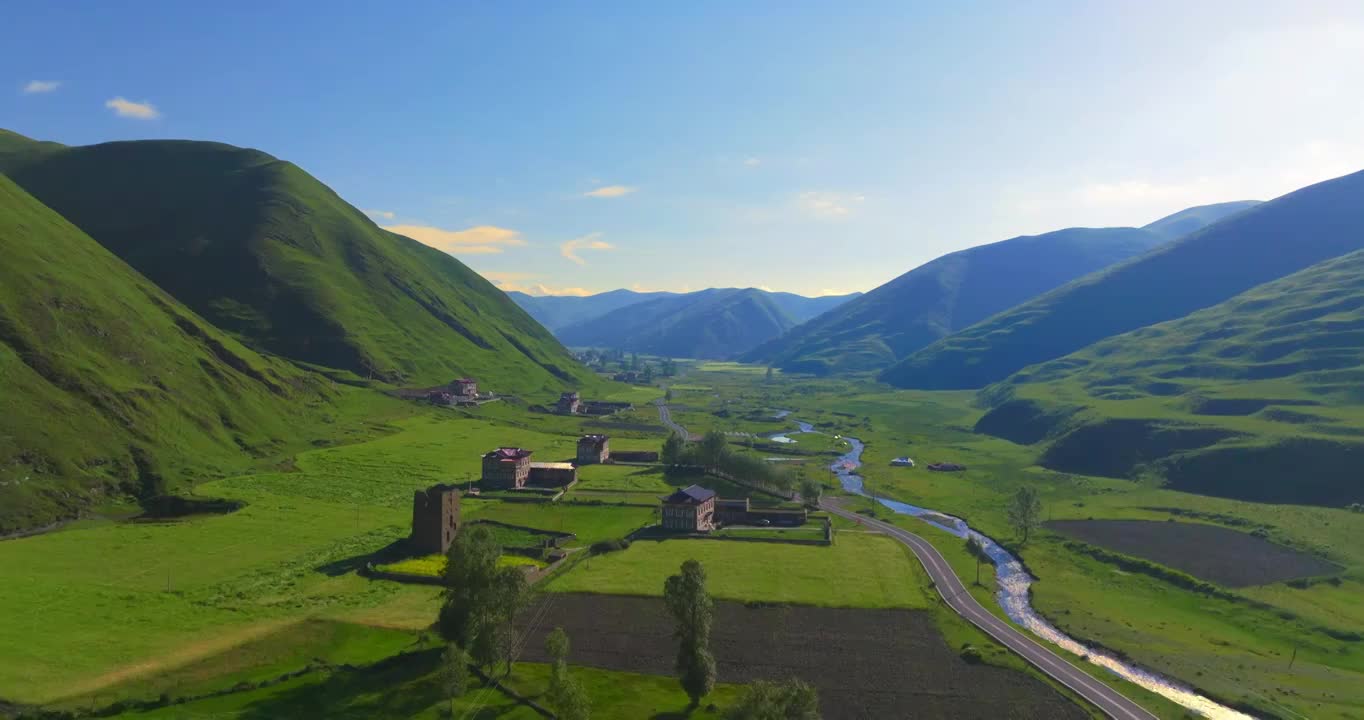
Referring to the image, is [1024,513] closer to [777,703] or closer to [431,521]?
[777,703]

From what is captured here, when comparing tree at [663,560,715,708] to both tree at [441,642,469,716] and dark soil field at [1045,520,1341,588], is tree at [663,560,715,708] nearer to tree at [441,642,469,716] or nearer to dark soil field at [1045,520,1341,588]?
tree at [441,642,469,716]

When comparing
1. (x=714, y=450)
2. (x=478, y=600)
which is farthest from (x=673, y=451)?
(x=478, y=600)

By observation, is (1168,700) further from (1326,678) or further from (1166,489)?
(1166,489)

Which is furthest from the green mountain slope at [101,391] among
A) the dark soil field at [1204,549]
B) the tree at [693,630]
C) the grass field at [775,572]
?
the dark soil field at [1204,549]

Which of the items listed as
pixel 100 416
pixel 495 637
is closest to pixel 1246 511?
pixel 495 637

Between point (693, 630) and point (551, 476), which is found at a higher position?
point (551, 476)
